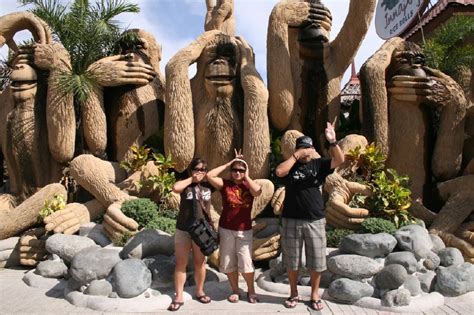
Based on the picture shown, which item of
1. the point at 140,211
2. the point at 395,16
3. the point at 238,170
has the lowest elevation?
the point at 140,211

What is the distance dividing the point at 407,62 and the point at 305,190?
3.53 m

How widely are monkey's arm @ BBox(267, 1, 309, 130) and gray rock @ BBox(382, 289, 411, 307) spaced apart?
289cm

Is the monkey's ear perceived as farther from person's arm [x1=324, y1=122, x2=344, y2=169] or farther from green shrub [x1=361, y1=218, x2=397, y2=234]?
person's arm [x1=324, y1=122, x2=344, y2=169]

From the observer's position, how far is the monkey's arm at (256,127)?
556 cm

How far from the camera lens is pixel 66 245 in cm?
470

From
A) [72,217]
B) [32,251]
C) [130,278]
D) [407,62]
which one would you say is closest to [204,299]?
[130,278]

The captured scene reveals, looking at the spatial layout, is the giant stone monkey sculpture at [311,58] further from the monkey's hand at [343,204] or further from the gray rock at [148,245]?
the gray rock at [148,245]

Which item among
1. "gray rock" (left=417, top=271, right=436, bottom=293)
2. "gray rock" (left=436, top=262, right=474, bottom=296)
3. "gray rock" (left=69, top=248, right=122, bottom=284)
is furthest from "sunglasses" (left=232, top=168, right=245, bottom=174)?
"gray rock" (left=436, top=262, right=474, bottom=296)

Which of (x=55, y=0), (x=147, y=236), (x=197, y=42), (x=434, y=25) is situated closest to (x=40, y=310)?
(x=147, y=236)

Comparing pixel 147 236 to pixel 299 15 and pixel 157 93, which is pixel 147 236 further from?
pixel 299 15

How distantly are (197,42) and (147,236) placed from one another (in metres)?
2.84

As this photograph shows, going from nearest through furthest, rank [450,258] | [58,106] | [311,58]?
[450,258] < [58,106] < [311,58]

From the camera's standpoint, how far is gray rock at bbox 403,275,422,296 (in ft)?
13.1

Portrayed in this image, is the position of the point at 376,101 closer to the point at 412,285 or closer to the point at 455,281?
the point at 455,281
